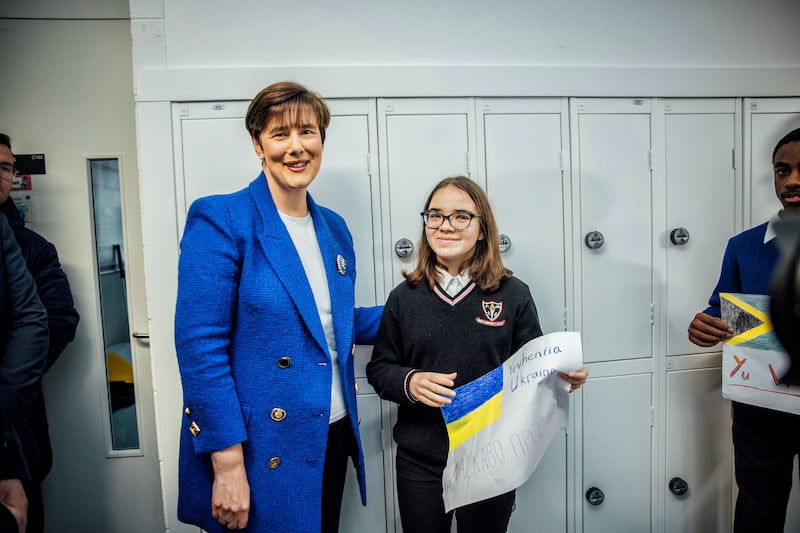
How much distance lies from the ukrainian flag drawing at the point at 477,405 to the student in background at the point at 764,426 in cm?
104

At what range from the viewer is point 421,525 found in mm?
1393

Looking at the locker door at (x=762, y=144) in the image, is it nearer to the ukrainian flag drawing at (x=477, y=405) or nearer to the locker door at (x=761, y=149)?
the locker door at (x=761, y=149)

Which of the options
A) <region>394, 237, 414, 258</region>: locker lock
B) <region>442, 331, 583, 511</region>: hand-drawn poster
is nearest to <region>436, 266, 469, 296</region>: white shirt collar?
<region>442, 331, 583, 511</region>: hand-drawn poster

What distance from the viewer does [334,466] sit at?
55.8 inches

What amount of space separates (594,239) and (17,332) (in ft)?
7.36

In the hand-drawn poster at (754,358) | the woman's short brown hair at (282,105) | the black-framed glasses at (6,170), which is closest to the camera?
the woman's short brown hair at (282,105)

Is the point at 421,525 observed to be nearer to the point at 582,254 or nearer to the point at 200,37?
the point at 582,254

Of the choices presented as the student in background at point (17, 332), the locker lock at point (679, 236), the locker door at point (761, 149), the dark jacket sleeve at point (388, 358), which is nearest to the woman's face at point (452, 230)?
the dark jacket sleeve at point (388, 358)

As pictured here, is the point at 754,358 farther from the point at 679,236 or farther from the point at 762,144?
the point at 762,144

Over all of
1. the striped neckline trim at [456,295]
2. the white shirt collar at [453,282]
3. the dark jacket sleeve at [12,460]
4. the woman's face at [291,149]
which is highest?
the woman's face at [291,149]

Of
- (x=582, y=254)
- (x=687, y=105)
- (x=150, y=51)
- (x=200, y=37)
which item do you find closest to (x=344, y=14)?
(x=200, y=37)

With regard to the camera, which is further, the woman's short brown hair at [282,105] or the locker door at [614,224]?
the locker door at [614,224]

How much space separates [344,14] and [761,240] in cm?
197

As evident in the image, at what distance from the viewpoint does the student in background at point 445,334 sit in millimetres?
1386
